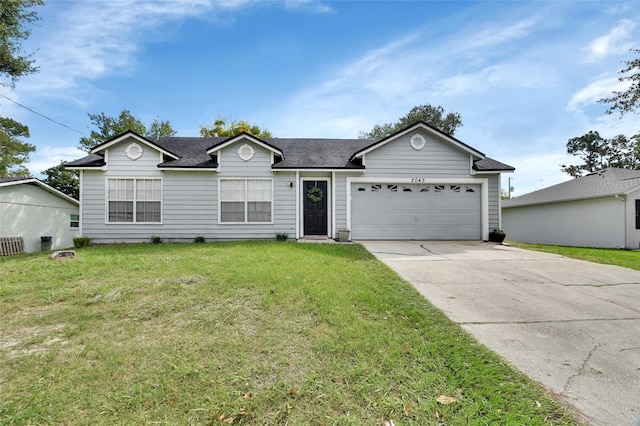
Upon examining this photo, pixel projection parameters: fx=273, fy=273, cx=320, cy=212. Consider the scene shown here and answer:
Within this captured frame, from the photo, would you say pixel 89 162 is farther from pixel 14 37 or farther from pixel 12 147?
pixel 12 147

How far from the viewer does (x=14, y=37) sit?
1517cm

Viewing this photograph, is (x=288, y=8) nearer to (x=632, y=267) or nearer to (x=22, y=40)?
(x=632, y=267)

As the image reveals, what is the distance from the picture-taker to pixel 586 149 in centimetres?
3450

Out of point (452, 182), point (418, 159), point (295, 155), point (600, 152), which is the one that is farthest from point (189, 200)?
point (600, 152)

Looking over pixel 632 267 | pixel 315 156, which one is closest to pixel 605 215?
pixel 632 267

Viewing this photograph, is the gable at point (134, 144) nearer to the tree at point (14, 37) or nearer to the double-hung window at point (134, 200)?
the double-hung window at point (134, 200)

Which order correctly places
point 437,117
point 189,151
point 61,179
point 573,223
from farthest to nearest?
point 61,179 < point 437,117 < point 573,223 < point 189,151

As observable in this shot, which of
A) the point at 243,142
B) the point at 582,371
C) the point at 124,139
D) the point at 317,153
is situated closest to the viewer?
the point at 582,371

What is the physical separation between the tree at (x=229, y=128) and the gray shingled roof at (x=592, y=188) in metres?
20.9

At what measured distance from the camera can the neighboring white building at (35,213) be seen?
523 inches

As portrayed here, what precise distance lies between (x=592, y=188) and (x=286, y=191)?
56.3 feet

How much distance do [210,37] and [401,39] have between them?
8078mm

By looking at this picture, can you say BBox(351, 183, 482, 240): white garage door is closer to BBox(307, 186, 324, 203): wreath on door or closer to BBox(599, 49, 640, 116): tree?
BBox(307, 186, 324, 203): wreath on door

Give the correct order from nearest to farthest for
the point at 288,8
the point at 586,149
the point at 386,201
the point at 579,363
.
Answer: the point at 579,363 < the point at 288,8 < the point at 386,201 < the point at 586,149
